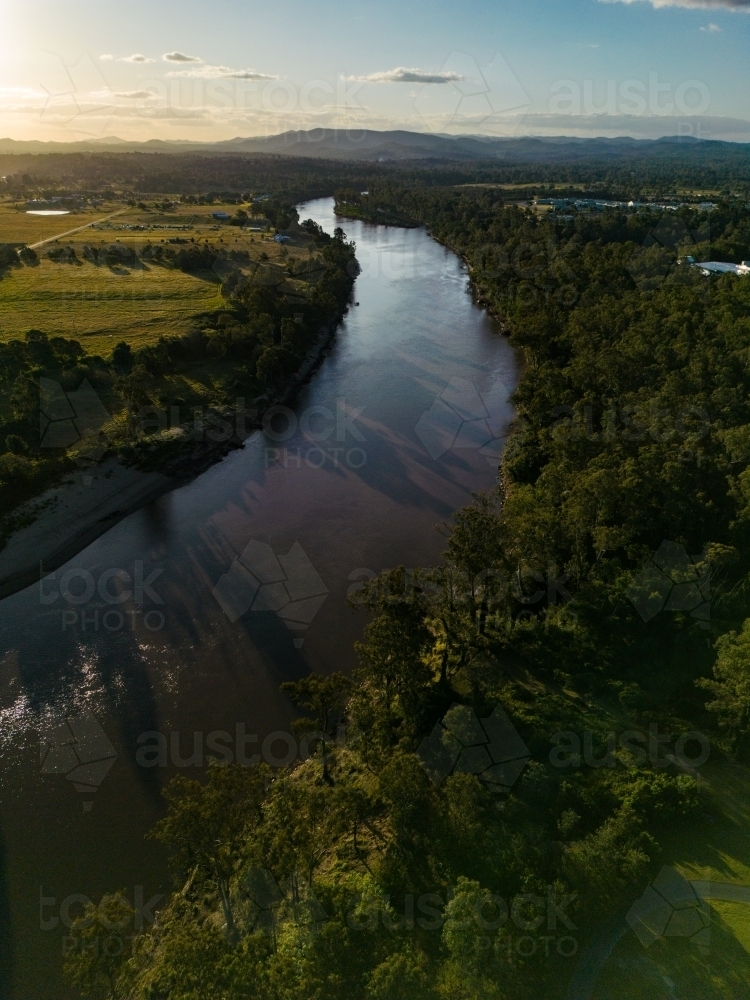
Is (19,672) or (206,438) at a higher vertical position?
(206,438)

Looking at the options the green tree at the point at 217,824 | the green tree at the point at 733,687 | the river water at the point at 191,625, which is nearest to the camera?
the green tree at the point at 217,824

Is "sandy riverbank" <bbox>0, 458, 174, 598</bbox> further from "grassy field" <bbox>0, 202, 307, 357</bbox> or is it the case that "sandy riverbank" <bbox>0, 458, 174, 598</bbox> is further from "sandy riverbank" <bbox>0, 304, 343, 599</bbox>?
"grassy field" <bbox>0, 202, 307, 357</bbox>

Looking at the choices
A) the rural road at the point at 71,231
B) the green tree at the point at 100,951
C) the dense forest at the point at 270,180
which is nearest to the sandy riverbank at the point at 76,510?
the green tree at the point at 100,951

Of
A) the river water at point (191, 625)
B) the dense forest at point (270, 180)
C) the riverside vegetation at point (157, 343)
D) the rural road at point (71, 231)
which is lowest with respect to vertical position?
the river water at point (191, 625)

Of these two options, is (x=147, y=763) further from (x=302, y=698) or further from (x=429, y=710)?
(x=429, y=710)

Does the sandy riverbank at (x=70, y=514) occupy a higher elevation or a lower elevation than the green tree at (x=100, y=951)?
higher

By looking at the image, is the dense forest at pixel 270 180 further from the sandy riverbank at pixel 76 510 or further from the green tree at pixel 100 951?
the green tree at pixel 100 951

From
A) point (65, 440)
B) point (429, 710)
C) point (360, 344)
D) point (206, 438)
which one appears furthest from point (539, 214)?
point (429, 710)

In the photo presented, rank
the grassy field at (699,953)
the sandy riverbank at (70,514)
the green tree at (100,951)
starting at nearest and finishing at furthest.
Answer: the grassy field at (699,953) → the green tree at (100,951) → the sandy riverbank at (70,514)
